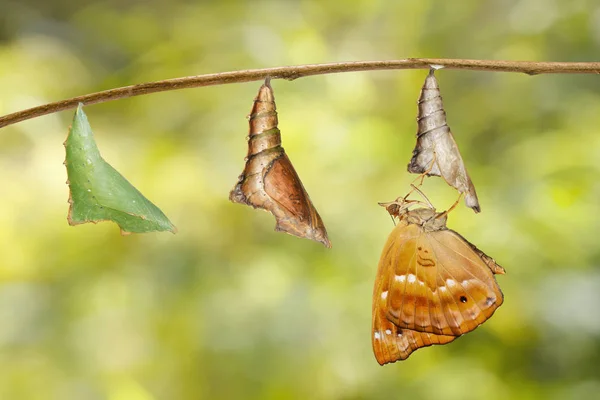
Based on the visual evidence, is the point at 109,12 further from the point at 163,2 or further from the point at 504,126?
the point at 504,126

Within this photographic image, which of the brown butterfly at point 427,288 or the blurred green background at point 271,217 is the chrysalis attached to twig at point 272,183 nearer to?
the brown butterfly at point 427,288

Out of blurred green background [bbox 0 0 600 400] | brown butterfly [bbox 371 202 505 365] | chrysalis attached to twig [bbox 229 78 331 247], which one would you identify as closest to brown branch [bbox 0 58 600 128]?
chrysalis attached to twig [bbox 229 78 331 247]

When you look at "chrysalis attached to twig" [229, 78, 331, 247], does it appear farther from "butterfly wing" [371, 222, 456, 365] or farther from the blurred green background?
the blurred green background

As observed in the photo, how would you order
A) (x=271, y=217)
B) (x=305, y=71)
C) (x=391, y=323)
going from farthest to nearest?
1. (x=271, y=217)
2. (x=391, y=323)
3. (x=305, y=71)

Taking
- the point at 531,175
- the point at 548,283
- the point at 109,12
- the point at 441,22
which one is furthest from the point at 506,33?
the point at 109,12

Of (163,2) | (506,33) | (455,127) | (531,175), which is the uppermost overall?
(163,2)

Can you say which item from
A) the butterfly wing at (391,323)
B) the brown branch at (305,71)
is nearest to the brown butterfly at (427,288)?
the butterfly wing at (391,323)

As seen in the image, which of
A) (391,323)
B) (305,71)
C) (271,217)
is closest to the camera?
(305,71)

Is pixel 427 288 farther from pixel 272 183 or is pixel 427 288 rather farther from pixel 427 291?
pixel 272 183

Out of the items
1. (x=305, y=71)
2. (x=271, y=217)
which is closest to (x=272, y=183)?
(x=305, y=71)
